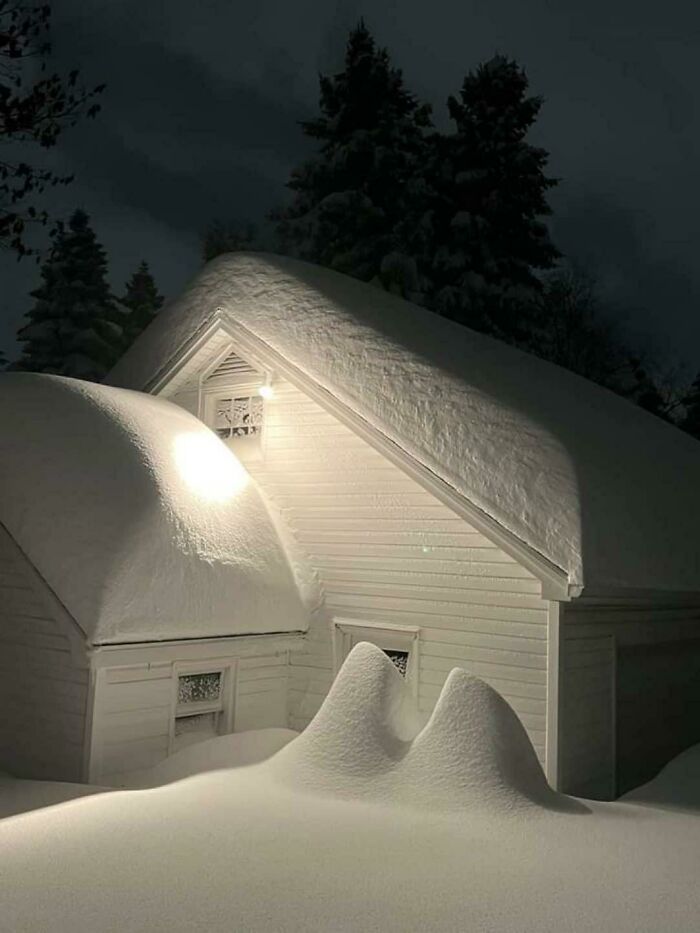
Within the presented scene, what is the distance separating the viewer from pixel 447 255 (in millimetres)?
28188

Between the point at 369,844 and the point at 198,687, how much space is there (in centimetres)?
449

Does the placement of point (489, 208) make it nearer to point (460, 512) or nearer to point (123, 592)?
point (460, 512)

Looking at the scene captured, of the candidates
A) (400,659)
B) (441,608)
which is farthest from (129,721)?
(441,608)

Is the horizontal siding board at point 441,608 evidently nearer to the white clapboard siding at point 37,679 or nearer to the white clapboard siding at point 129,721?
the white clapboard siding at point 129,721

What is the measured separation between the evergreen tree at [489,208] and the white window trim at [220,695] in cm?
1839

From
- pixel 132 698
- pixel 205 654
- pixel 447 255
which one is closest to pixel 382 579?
pixel 205 654

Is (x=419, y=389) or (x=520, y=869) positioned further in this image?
(x=419, y=389)

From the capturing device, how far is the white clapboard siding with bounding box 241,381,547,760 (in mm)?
10148

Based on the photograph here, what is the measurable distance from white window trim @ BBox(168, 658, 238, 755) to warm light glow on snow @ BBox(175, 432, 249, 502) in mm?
2198

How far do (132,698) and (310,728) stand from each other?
7.07ft

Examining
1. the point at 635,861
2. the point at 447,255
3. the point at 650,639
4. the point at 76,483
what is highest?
the point at 447,255

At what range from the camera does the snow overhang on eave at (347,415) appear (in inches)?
372

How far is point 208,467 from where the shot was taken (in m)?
12.1

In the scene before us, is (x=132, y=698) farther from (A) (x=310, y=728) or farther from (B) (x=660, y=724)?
(B) (x=660, y=724)
